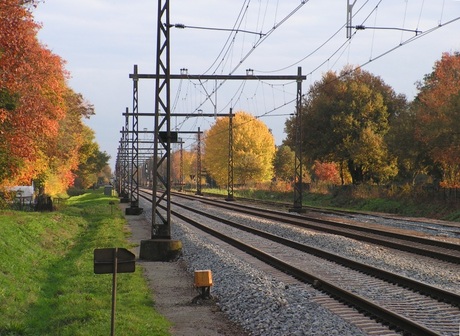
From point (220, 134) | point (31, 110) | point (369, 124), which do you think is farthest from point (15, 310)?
point (220, 134)

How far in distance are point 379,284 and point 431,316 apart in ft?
11.2

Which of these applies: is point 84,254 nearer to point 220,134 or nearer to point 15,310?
point 15,310

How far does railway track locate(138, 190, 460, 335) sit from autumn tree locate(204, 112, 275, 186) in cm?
7416

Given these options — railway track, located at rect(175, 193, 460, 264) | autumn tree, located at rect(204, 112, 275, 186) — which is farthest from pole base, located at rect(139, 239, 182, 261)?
autumn tree, located at rect(204, 112, 275, 186)

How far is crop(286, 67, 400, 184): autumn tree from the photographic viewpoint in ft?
190

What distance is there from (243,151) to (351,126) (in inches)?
1543

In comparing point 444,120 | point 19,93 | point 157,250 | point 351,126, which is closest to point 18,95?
point 19,93

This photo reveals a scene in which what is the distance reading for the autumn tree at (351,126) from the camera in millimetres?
57781

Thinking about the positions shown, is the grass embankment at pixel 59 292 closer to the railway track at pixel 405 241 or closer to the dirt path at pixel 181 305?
the dirt path at pixel 181 305

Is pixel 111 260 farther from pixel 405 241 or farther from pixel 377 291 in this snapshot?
pixel 405 241

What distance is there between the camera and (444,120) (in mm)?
40719

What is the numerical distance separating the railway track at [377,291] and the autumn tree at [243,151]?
7416 centimetres

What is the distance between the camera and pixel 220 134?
101m

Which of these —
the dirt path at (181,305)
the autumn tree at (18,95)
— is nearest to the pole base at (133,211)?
the autumn tree at (18,95)
